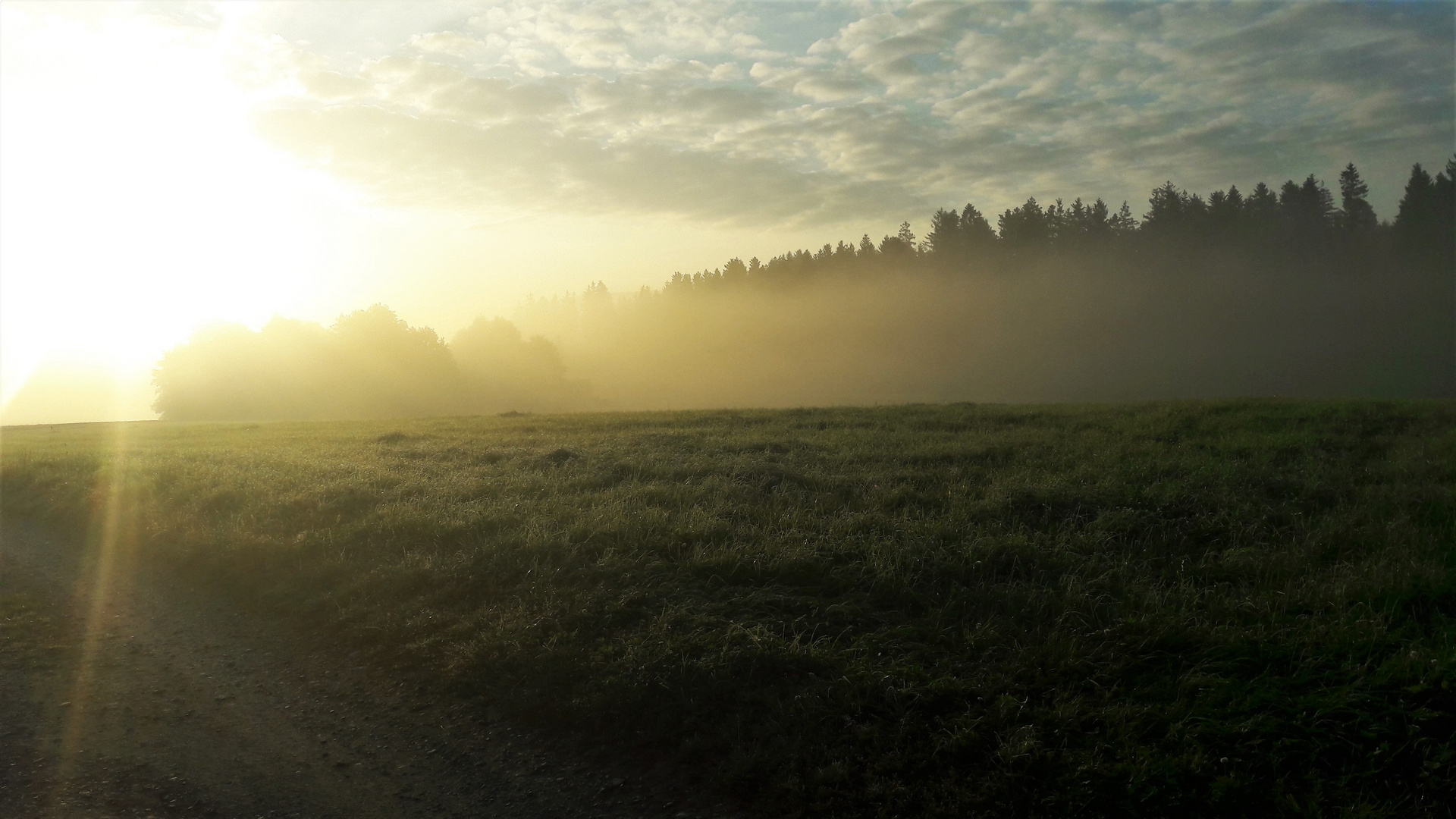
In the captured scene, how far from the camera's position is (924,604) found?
7.18 m

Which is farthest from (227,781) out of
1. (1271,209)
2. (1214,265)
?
(1271,209)

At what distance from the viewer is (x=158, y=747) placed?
19.3 ft

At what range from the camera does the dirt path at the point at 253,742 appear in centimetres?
512

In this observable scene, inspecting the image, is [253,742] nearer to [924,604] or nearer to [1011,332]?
[924,604]

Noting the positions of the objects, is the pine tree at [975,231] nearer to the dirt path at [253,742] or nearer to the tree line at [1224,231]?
the tree line at [1224,231]

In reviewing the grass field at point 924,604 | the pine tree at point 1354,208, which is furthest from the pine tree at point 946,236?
the grass field at point 924,604

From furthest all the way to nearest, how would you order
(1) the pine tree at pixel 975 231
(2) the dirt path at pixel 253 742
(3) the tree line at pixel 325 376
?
(1) the pine tree at pixel 975 231 → (3) the tree line at pixel 325 376 → (2) the dirt path at pixel 253 742

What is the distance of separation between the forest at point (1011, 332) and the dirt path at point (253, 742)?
2112 inches

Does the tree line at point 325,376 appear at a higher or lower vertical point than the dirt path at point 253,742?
higher

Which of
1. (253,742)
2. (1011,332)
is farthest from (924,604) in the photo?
(1011,332)

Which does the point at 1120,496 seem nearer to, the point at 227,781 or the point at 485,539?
the point at 485,539

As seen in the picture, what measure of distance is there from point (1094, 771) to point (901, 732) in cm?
116

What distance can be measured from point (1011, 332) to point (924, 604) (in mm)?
83201

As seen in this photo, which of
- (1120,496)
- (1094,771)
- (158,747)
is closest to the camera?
(1094,771)
